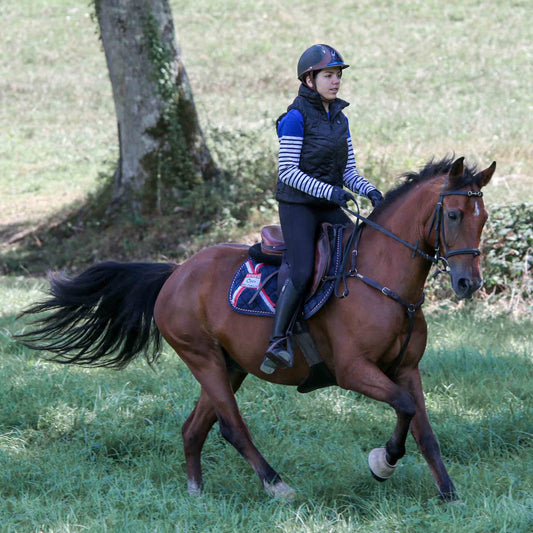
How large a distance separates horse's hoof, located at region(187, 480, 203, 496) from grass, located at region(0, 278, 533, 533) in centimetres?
5

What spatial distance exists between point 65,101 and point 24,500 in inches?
Answer: 914

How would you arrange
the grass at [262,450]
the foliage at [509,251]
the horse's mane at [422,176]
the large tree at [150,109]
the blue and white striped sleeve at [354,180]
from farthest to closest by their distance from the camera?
the large tree at [150,109] → the foliage at [509,251] → the blue and white striped sleeve at [354,180] → the horse's mane at [422,176] → the grass at [262,450]

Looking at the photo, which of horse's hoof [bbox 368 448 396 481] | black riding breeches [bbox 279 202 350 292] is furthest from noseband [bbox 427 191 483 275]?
horse's hoof [bbox 368 448 396 481]

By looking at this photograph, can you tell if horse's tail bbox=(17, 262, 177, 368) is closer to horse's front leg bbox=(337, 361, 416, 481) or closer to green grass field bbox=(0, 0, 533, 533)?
green grass field bbox=(0, 0, 533, 533)

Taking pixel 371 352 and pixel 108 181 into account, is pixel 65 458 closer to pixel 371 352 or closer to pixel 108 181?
pixel 371 352

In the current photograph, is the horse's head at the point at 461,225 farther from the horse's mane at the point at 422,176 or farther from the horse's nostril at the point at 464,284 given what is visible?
the horse's mane at the point at 422,176

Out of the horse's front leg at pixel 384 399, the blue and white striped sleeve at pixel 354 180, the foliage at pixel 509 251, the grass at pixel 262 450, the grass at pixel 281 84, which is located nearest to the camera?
the grass at pixel 262 450

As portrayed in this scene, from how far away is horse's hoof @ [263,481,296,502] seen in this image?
15.1 ft

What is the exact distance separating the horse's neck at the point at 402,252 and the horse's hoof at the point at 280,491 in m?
1.39

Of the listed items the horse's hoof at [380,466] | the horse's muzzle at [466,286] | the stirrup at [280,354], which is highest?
the horse's muzzle at [466,286]

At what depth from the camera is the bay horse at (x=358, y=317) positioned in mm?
4332

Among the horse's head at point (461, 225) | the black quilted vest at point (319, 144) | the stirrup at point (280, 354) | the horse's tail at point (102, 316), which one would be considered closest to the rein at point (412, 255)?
the horse's head at point (461, 225)

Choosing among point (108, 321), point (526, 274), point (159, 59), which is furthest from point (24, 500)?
point (159, 59)

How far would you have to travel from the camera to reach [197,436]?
523 centimetres
